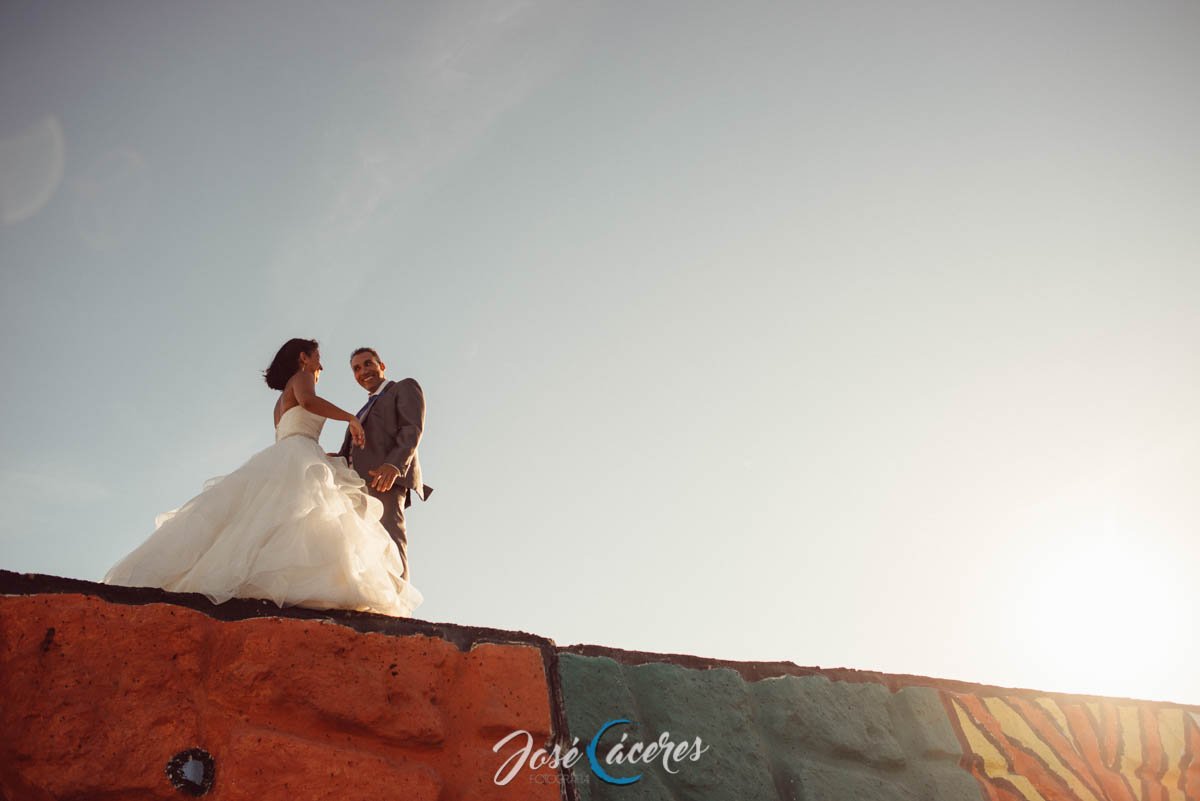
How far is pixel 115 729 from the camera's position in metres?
1.77

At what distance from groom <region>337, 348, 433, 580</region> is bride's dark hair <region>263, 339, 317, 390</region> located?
1.38 feet

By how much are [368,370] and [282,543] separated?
1986 millimetres

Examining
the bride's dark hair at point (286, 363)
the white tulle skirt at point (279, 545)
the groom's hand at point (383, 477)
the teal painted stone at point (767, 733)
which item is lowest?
the teal painted stone at point (767, 733)

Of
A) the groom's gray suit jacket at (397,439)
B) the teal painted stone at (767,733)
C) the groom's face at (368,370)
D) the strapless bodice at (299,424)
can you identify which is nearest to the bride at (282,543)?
the strapless bodice at (299,424)

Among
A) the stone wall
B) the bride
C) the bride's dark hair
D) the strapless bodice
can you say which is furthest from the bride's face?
the stone wall

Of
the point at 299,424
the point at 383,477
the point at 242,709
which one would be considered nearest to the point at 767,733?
the point at 242,709

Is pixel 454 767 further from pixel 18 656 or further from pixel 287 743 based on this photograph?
pixel 18 656

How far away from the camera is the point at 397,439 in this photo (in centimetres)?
392

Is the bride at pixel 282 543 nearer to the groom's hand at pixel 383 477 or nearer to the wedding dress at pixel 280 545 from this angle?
the wedding dress at pixel 280 545

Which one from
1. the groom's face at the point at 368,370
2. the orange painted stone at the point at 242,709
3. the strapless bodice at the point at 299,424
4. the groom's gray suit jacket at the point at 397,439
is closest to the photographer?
the orange painted stone at the point at 242,709

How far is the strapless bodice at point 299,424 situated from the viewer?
3.45 m

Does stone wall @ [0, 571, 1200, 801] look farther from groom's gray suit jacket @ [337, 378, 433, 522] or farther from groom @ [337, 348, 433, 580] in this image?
groom's gray suit jacket @ [337, 378, 433, 522]

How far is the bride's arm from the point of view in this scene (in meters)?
3.52

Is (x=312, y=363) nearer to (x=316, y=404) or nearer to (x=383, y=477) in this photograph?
(x=316, y=404)
